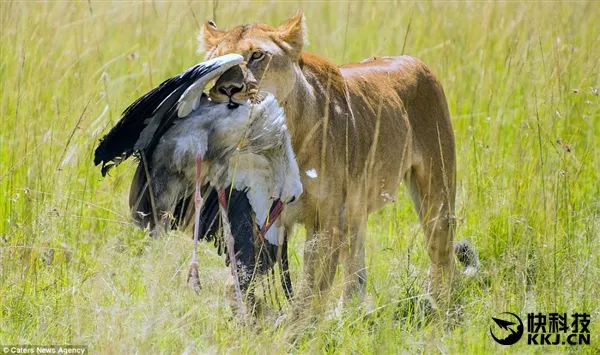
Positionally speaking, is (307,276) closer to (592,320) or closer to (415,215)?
(592,320)

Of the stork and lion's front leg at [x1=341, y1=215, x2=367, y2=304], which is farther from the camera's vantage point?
lion's front leg at [x1=341, y1=215, x2=367, y2=304]

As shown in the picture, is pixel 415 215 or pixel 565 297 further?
pixel 415 215

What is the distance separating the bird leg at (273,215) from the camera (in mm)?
4391

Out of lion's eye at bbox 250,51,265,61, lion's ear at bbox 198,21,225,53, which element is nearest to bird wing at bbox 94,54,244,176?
lion's eye at bbox 250,51,265,61

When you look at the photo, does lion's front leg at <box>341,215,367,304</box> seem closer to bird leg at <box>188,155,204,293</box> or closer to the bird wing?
bird leg at <box>188,155,204,293</box>

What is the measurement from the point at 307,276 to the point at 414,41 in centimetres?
397

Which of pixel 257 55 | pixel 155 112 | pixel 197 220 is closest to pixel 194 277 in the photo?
pixel 197 220

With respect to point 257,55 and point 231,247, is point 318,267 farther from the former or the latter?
point 257,55

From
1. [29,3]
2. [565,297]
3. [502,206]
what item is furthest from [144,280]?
[29,3]

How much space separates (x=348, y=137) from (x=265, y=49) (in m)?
0.68

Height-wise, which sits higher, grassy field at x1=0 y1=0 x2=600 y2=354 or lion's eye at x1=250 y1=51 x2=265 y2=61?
lion's eye at x1=250 y1=51 x2=265 y2=61

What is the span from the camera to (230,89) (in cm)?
430

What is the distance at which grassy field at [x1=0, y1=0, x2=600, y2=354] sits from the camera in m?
4.23

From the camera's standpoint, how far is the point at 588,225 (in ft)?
17.9
